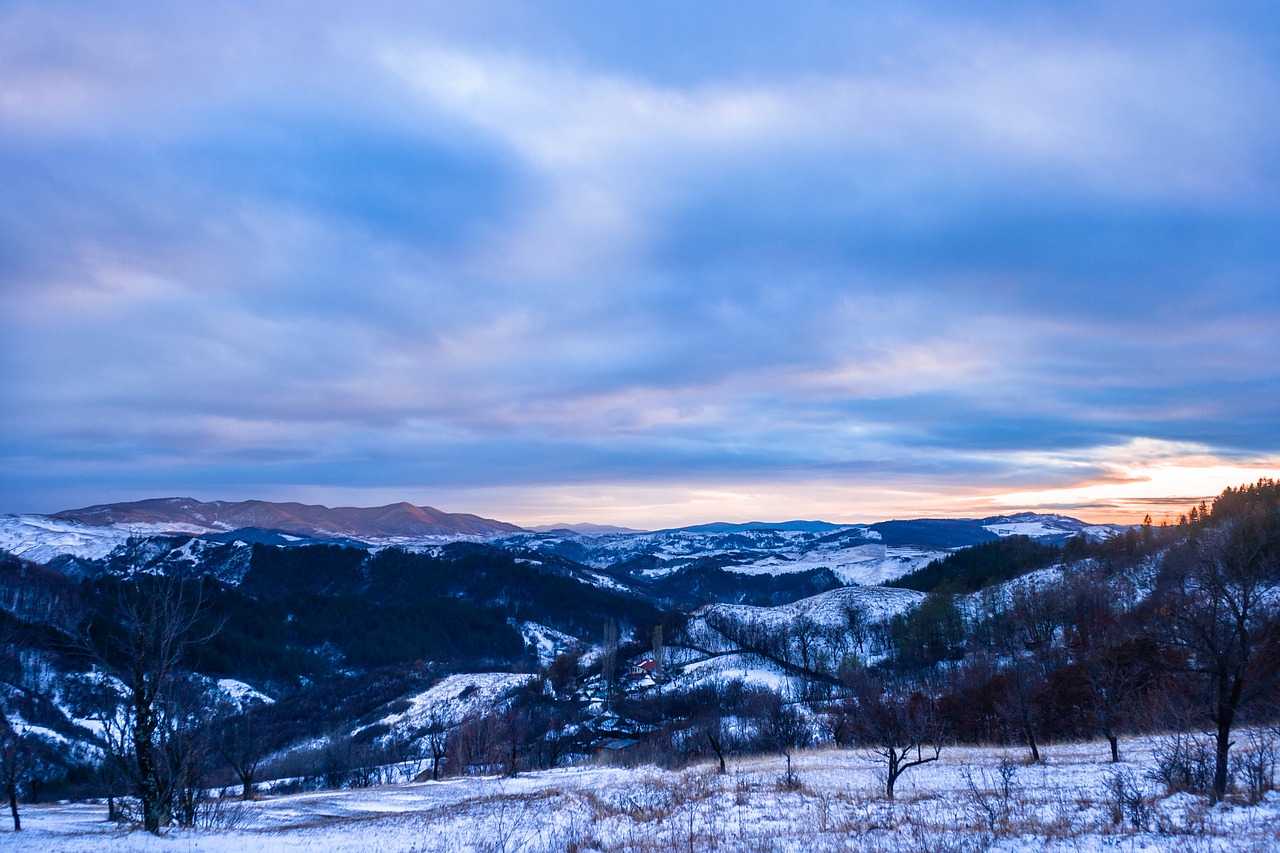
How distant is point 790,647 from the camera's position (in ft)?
573

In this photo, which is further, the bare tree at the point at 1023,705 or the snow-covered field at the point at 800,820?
the bare tree at the point at 1023,705

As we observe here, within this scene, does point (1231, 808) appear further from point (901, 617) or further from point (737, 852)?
point (901, 617)

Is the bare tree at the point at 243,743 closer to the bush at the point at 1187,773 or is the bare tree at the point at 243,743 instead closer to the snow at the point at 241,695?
the snow at the point at 241,695

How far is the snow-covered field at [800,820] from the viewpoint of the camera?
15016mm

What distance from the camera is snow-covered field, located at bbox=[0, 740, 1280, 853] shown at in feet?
49.3

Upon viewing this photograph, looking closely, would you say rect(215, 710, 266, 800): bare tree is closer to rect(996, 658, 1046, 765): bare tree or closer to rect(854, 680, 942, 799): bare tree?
rect(854, 680, 942, 799): bare tree

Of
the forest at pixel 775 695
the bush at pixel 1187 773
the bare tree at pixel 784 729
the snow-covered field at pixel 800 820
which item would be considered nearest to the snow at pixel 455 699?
the forest at pixel 775 695

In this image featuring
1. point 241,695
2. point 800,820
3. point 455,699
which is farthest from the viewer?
point 241,695

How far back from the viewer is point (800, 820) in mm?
21469

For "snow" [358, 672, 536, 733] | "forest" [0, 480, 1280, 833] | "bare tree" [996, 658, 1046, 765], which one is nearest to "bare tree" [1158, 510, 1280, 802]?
"forest" [0, 480, 1280, 833]

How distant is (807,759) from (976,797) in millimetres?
30719

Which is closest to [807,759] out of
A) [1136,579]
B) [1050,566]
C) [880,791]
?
[880,791]

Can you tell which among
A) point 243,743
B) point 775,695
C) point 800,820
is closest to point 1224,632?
point 800,820

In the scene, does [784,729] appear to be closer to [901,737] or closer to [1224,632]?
[901,737]
